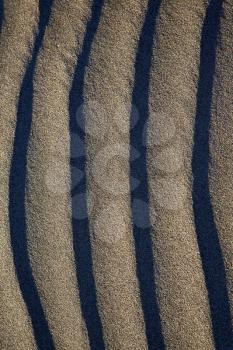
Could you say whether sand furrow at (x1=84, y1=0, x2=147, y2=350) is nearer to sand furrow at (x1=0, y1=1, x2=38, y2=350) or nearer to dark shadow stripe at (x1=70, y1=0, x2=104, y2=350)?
dark shadow stripe at (x1=70, y1=0, x2=104, y2=350)

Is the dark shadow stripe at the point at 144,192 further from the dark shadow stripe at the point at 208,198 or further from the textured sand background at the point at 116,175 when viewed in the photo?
the dark shadow stripe at the point at 208,198

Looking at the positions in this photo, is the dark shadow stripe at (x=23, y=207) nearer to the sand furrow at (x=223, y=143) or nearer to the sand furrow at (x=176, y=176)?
the sand furrow at (x=176, y=176)

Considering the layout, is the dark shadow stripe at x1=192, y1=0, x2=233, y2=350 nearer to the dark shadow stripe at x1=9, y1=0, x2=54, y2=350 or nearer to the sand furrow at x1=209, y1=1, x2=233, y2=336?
the sand furrow at x1=209, y1=1, x2=233, y2=336

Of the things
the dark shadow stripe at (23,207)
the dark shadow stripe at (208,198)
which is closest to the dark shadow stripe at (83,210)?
the dark shadow stripe at (23,207)

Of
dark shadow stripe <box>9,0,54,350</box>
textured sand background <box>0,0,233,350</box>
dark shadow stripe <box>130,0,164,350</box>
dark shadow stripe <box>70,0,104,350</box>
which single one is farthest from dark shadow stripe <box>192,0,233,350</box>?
dark shadow stripe <box>9,0,54,350</box>

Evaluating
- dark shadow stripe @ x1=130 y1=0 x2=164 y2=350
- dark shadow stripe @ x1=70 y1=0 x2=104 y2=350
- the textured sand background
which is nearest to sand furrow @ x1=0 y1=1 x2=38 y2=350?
the textured sand background

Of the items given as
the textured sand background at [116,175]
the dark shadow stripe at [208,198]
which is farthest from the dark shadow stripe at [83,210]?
the dark shadow stripe at [208,198]
